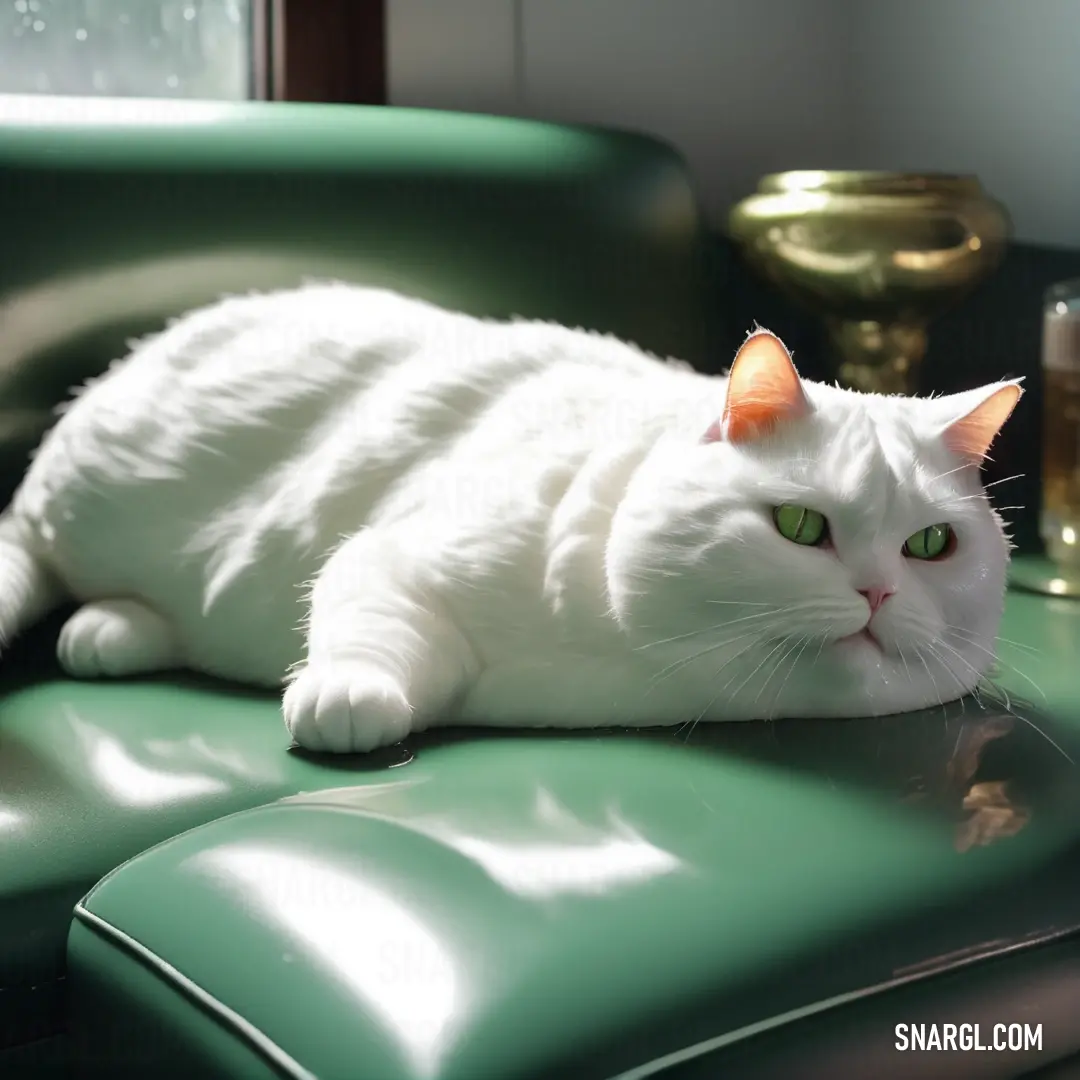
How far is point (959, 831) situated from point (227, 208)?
1023mm

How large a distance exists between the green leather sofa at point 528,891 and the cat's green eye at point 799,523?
0.49 ft

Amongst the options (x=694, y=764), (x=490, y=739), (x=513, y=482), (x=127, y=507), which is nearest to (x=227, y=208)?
(x=127, y=507)

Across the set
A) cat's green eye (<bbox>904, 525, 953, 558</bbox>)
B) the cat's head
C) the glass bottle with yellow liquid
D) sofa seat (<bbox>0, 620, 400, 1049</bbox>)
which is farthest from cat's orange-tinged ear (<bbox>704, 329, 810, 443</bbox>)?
the glass bottle with yellow liquid

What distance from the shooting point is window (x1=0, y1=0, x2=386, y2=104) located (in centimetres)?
177

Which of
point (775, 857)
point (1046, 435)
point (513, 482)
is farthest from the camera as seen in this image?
point (1046, 435)

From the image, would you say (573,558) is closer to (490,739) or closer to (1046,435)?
(490,739)

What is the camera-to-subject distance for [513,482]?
110 cm

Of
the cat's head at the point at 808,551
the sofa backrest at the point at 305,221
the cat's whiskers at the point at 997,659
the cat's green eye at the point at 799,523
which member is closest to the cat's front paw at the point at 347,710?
the cat's head at the point at 808,551

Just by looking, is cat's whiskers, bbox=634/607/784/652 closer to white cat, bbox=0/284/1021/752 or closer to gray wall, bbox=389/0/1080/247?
white cat, bbox=0/284/1021/752

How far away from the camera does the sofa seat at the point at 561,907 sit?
27.5 inches

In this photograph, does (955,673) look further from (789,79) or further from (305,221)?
(789,79)

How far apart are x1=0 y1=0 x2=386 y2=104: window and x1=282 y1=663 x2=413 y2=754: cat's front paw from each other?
3.68 feet

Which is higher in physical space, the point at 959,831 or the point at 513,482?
the point at 513,482

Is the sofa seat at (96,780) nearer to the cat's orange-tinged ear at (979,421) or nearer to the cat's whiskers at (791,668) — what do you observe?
the cat's whiskers at (791,668)
